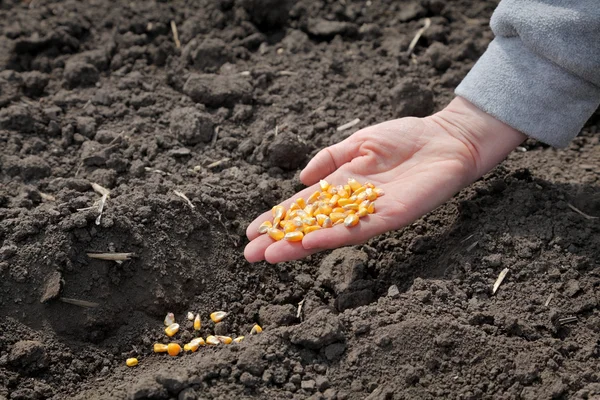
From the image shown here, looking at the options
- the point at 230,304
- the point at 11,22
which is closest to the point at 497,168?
the point at 230,304

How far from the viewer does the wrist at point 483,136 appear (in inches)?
127

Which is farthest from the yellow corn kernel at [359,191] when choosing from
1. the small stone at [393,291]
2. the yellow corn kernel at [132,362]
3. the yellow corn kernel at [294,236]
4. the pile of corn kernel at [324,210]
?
the yellow corn kernel at [132,362]

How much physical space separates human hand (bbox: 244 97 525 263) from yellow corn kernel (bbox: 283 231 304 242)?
0.28 ft

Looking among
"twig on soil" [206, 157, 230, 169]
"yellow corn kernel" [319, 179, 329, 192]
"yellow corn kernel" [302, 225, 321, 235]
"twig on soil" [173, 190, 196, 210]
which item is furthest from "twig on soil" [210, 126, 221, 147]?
"yellow corn kernel" [302, 225, 321, 235]

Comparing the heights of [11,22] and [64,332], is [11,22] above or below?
above

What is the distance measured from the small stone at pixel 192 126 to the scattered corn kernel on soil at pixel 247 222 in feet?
0.05

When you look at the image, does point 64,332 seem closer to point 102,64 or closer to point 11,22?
point 102,64

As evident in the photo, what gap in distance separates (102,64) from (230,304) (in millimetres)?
1953

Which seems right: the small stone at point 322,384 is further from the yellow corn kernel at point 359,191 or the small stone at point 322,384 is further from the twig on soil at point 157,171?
the twig on soil at point 157,171

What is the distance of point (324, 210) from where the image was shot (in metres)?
3.07

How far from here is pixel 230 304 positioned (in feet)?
10.0

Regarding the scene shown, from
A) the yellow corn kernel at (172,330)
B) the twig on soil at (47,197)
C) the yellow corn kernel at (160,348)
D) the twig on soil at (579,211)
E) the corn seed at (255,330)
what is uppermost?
the twig on soil at (579,211)

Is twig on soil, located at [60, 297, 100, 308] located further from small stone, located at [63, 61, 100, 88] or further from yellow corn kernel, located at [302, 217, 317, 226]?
small stone, located at [63, 61, 100, 88]

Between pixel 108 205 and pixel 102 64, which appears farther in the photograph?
pixel 102 64
